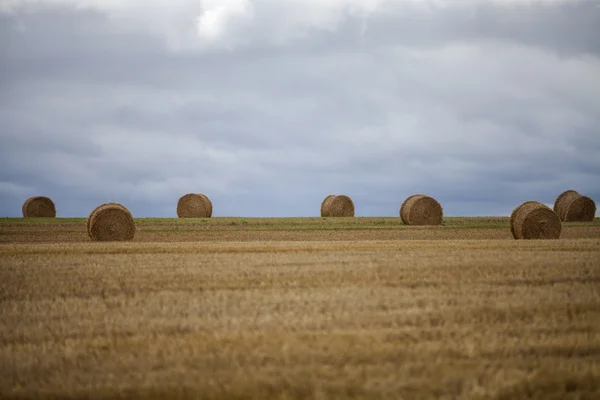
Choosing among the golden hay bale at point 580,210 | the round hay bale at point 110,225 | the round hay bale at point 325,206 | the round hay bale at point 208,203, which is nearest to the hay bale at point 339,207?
the round hay bale at point 325,206

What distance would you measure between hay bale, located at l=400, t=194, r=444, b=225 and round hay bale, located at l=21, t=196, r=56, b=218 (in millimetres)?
19289

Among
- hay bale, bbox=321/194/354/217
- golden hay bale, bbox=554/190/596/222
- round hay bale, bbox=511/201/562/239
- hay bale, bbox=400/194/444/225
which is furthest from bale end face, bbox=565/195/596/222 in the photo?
round hay bale, bbox=511/201/562/239

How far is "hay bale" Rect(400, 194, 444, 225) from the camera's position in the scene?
2756 centimetres

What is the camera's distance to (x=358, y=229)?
960 inches

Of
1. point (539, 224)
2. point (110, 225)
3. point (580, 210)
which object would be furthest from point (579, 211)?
point (110, 225)

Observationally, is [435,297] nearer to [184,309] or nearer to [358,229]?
[184,309]

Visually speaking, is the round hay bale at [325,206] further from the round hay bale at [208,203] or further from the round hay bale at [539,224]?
the round hay bale at [539,224]

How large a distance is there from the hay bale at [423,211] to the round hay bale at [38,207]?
19289 millimetres

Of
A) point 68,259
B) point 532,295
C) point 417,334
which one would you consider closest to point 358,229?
point 68,259

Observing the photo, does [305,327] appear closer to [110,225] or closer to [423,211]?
[110,225]

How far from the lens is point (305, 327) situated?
6043 millimetres

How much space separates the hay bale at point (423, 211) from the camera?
2756cm

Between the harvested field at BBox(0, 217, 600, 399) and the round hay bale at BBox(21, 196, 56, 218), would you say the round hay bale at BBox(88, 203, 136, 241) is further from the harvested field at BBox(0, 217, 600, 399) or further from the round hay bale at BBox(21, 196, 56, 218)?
the round hay bale at BBox(21, 196, 56, 218)

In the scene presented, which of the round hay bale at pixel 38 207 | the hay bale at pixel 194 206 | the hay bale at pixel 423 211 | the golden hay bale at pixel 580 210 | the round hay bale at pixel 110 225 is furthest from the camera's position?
the round hay bale at pixel 38 207
